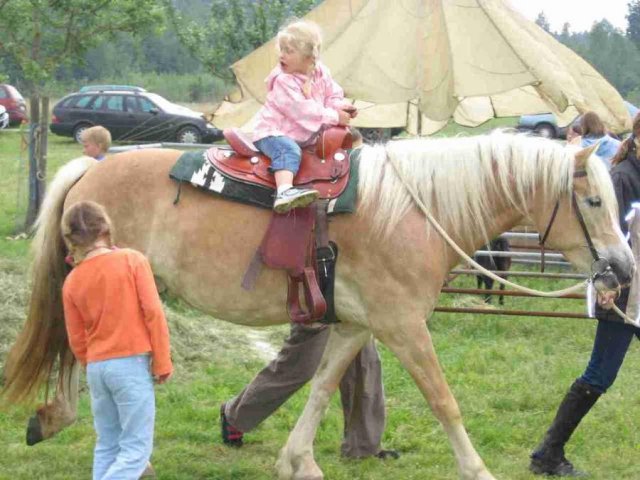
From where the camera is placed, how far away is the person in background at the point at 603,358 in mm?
4844

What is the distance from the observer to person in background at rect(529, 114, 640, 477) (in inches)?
191

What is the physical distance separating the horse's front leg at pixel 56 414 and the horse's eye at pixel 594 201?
2.54 m

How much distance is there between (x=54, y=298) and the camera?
16.2 feet

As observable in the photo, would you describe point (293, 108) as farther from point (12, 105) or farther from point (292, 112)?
point (12, 105)

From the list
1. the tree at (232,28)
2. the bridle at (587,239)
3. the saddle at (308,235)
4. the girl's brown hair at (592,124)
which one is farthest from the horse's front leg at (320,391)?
the tree at (232,28)

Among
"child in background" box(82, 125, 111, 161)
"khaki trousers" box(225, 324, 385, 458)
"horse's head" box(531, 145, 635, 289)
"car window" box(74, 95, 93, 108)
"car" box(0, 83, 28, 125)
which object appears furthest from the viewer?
"car" box(0, 83, 28, 125)

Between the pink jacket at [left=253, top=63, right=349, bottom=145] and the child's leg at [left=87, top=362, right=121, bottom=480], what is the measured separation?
1.45 metres

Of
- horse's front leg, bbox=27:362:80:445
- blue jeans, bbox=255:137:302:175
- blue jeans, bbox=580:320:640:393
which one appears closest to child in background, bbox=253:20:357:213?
blue jeans, bbox=255:137:302:175

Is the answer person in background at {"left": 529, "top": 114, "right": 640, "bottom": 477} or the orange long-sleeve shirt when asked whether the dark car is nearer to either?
person in background at {"left": 529, "top": 114, "right": 640, "bottom": 477}

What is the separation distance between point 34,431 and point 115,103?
877 inches

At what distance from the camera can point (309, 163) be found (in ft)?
15.4

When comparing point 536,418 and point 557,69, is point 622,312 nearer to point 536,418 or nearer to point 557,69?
point 536,418

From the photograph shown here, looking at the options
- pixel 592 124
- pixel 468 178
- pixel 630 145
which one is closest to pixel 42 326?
pixel 468 178

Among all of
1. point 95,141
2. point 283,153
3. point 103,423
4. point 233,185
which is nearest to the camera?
point 103,423
